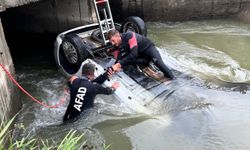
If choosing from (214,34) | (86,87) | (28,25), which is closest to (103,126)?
(86,87)

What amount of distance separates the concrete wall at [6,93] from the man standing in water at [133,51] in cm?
198

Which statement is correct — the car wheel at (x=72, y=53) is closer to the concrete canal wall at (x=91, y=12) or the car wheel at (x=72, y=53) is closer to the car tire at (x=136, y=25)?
the car tire at (x=136, y=25)

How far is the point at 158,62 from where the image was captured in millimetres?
6898

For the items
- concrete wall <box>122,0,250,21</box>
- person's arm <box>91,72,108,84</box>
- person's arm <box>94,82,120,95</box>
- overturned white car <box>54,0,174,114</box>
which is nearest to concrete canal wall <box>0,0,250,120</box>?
concrete wall <box>122,0,250,21</box>

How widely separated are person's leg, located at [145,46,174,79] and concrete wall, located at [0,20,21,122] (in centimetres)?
269

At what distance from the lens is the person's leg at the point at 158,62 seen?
22.5 feet

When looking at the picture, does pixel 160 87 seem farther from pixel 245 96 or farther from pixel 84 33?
pixel 84 33

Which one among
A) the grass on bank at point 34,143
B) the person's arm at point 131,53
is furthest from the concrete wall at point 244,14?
the grass on bank at point 34,143

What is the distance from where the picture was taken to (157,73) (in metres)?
7.04

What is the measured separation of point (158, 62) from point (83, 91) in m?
1.80

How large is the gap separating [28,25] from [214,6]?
22.7 ft

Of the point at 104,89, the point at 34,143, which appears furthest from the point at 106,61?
the point at 34,143

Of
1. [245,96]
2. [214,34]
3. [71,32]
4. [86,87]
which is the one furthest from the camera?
[214,34]

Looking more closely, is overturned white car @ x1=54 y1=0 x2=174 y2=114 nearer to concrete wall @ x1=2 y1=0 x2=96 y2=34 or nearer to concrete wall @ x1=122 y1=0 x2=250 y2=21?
concrete wall @ x1=2 y1=0 x2=96 y2=34
